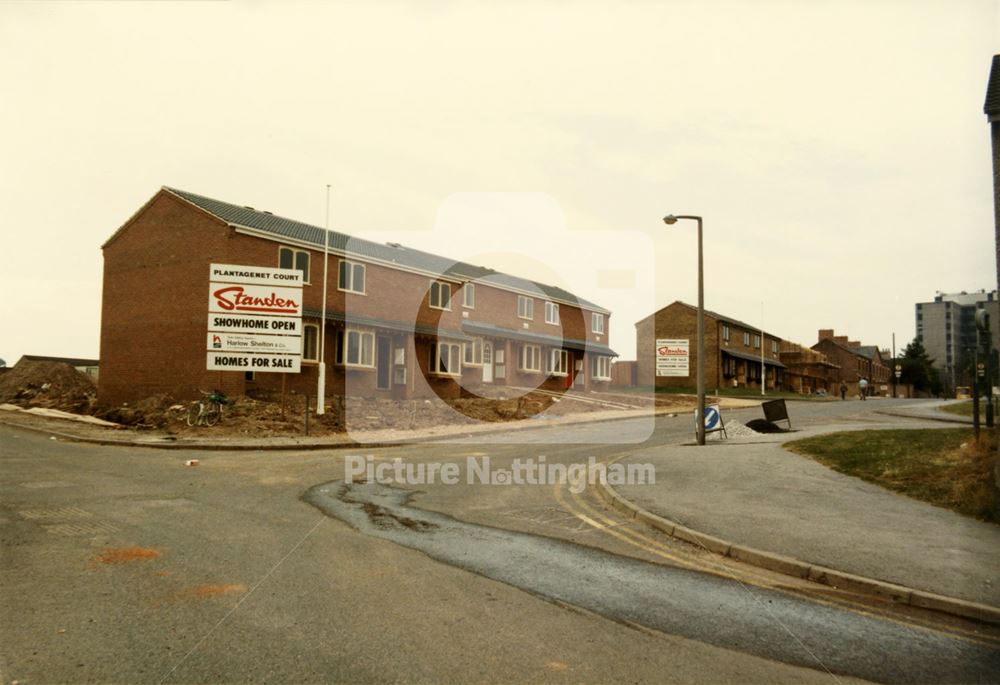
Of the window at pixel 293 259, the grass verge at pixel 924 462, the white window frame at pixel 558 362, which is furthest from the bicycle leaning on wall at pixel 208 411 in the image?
the white window frame at pixel 558 362

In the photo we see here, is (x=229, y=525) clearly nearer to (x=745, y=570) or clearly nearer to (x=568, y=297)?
(x=745, y=570)

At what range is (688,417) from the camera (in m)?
33.8

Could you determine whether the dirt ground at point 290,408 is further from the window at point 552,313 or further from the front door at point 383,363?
the window at point 552,313

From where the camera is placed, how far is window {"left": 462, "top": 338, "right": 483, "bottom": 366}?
3866 centimetres

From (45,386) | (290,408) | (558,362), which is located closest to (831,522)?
(290,408)

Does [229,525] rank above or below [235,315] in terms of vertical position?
below

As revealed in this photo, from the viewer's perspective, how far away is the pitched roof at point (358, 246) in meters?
29.9

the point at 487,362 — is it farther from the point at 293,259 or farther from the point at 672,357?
the point at 293,259

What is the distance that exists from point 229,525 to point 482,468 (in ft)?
23.0

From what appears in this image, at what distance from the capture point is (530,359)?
45.8 m

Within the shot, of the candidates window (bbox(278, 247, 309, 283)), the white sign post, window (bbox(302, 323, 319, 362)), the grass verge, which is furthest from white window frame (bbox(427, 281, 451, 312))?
the grass verge

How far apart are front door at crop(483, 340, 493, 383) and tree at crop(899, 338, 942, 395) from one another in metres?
81.0

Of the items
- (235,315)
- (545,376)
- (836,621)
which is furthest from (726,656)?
(545,376)

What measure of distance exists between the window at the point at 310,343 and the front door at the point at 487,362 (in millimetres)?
13136
